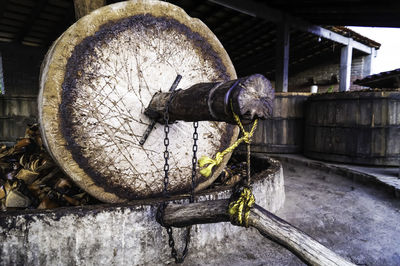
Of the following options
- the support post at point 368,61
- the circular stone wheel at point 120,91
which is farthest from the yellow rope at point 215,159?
the support post at point 368,61

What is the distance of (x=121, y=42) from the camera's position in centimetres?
160

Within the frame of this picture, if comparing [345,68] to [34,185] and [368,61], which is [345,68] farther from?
[34,185]

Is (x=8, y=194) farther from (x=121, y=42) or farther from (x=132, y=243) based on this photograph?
(x=121, y=42)

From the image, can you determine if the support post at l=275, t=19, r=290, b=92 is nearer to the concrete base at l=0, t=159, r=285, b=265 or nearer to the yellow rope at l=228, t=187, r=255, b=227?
A: the concrete base at l=0, t=159, r=285, b=265

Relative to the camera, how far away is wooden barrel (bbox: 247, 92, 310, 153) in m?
5.22

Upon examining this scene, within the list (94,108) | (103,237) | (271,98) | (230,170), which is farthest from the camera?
(230,170)

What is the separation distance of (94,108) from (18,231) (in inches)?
30.4

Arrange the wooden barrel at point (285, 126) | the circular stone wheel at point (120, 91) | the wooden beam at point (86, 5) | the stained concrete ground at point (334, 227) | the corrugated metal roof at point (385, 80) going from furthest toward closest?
the wooden barrel at point (285, 126) < the corrugated metal roof at point (385, 80) < the wooden beam at point (86, 5) < the stained concrete ground at point (334, 227) < the circular stone wheel at point (120, 91)

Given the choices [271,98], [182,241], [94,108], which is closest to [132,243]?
[182,241]

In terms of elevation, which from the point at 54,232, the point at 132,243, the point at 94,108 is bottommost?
the point at 132,243

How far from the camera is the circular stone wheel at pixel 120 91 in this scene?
1442mm

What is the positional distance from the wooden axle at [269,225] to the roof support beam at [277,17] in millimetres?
6500

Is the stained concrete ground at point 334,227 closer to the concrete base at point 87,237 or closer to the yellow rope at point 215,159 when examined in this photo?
the concrete base at point 87,237

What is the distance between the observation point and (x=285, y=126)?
5.24 meters
